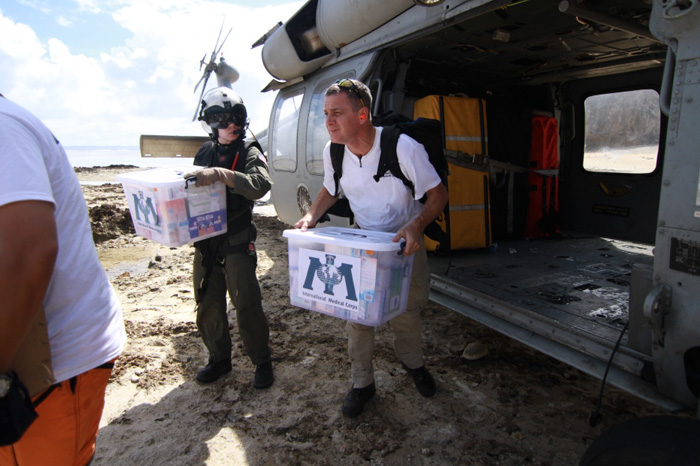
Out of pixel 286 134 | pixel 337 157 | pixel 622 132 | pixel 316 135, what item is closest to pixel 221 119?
pixel 337 157

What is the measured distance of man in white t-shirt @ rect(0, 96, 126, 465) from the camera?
113 centimetres

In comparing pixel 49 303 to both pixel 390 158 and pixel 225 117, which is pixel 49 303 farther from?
pixel 225 117

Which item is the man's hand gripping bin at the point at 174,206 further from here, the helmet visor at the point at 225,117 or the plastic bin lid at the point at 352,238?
the plastic bin lid at the point at 352,238

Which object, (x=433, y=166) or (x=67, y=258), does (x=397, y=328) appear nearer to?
(x=433, y=166)

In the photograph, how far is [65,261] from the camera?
1361mm

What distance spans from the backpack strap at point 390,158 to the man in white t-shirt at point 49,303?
5.02ft

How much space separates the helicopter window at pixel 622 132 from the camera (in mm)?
4949

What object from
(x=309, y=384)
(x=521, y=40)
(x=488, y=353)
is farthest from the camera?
(x=521, y=40)

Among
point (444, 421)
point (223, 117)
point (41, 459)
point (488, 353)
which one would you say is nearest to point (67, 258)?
point (41, 459)

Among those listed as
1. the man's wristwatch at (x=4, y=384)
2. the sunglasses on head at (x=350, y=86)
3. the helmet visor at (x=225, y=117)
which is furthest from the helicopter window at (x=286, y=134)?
the man's wristwatch at (x=4, y=384)

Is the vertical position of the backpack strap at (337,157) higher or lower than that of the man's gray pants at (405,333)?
higher

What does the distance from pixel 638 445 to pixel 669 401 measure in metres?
0.55

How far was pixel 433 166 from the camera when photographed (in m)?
2.57

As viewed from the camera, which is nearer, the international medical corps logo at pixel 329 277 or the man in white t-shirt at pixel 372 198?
the international medical corps logo at pixel 329 277
